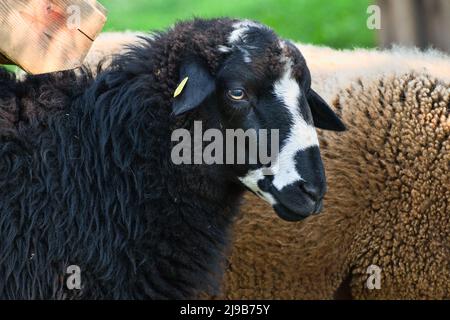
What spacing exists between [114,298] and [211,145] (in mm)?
851

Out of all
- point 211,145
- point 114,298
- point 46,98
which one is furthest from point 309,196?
point 46,98

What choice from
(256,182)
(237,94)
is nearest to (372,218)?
(256,182)

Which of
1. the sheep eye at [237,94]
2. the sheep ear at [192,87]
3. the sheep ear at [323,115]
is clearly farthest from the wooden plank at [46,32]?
the sheep ear at [323,115]

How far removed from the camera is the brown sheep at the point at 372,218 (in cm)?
562

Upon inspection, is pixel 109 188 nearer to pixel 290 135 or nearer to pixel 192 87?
pixel 192 87

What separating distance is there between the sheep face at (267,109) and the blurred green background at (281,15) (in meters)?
8.34

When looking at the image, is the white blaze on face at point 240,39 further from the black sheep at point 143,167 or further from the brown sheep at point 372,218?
the brown sheep at point 372,218

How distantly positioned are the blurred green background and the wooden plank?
330 inches

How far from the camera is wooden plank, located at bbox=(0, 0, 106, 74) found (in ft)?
13.6

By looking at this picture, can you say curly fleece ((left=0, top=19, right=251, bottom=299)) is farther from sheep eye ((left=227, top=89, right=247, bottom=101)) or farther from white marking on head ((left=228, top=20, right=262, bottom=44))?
sheep eye ((left=227, top=89, right=247, bottom=101))

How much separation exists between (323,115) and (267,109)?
2.29ft

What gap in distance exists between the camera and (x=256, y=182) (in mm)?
4371

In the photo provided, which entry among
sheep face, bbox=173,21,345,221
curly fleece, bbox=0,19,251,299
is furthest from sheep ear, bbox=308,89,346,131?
curly fleece, bbox=0,19,251,299

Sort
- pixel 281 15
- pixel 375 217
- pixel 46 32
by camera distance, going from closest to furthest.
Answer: pixel 46 32, pixel 375 217, pixel 281 15
